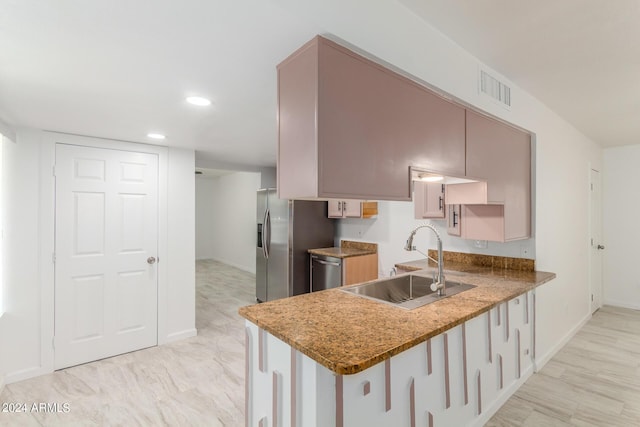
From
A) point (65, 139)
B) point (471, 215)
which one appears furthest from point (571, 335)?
point (65, 139)

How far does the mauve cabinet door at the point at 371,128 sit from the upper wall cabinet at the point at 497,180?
479 mm

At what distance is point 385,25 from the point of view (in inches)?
56.4

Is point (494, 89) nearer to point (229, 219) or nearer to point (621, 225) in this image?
point (621, 225)

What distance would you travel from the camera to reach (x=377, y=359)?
1179mm

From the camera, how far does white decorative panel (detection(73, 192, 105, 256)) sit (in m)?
3.04

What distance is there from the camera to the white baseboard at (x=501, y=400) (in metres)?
2.08

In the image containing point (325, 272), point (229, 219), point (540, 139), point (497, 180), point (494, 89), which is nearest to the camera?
point (494, 89)

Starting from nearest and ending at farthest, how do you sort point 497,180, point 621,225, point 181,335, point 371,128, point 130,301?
point 371,128
point 497,180
point 130,301
point 181,335
point 621,225

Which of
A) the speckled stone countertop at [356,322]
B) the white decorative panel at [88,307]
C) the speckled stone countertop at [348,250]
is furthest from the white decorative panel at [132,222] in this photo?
the speckled stone countertop at [356,322]

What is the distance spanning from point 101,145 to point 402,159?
120 inches

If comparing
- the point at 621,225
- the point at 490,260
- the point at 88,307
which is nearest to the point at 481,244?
the point at 490,260

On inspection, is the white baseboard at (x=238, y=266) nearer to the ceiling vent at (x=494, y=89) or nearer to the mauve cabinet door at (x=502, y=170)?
the mauve cabinet door at (x=502, y=170)

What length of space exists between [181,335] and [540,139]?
14.1 ft

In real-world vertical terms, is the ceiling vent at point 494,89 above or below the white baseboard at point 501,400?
above
